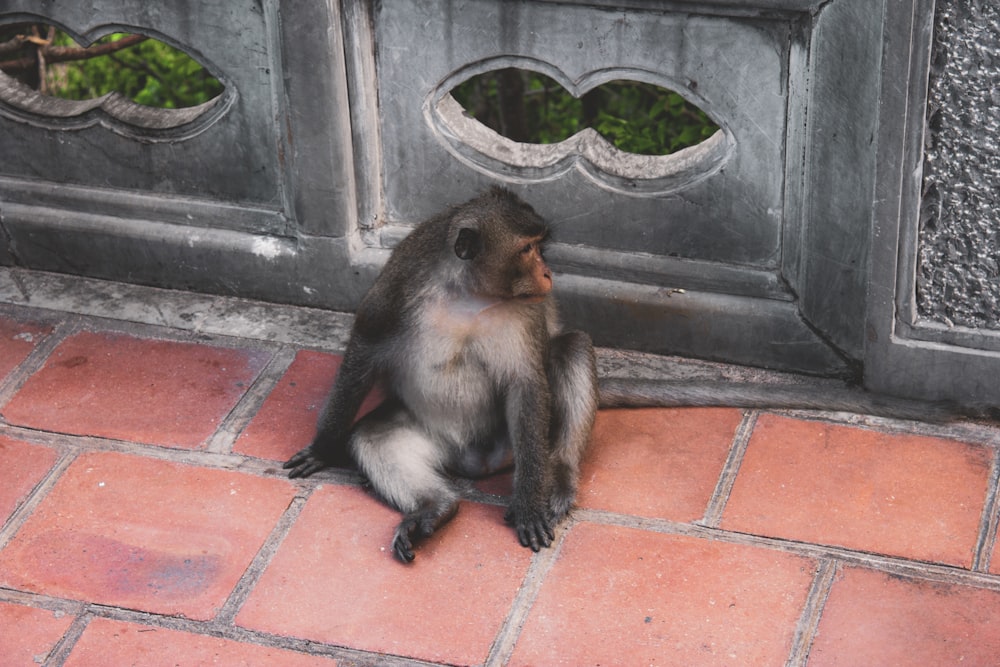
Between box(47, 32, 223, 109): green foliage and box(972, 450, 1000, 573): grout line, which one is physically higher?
box(47, 32, 223, 109): green foliage

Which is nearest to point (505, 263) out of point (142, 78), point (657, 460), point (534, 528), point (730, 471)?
point (534, 528)

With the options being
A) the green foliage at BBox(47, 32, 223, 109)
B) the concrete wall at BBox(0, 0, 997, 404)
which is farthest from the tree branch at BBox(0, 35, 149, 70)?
the green foliage at BBox(47, 32, 223, 109)

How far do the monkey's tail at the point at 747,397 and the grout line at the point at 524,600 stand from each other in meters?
0.54

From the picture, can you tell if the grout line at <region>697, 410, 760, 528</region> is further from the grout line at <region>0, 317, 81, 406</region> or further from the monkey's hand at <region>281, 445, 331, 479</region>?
the grout line at <region>0, 317, 81, 406</region>

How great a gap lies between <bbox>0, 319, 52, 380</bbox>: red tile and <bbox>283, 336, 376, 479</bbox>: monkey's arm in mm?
1094

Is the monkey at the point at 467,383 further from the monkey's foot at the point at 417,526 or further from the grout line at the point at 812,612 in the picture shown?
the grout line at the point at 812,612

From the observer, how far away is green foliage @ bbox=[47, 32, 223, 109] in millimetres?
6492

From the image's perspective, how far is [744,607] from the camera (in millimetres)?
3420

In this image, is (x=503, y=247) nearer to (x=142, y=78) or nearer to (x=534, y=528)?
(x=534, y=528)

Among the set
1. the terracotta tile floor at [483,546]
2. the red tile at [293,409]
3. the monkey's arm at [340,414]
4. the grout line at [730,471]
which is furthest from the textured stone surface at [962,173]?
the red tile at [293,409]

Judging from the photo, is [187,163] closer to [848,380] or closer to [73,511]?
[73,511]

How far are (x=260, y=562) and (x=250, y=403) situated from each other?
740 mm

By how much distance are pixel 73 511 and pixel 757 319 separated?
6.57 feet

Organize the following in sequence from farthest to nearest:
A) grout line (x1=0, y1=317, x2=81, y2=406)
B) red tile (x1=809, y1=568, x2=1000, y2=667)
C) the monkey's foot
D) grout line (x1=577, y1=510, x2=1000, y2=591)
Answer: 1. grout line (x1=0, y1=317, x2=81, y2=406)
2. the monkey's foot
3. grout line (x1=577, y1=510, x2=1000, y2=591)
4. red tile (x1=809, y1=568, x2=1000, y2=667)
